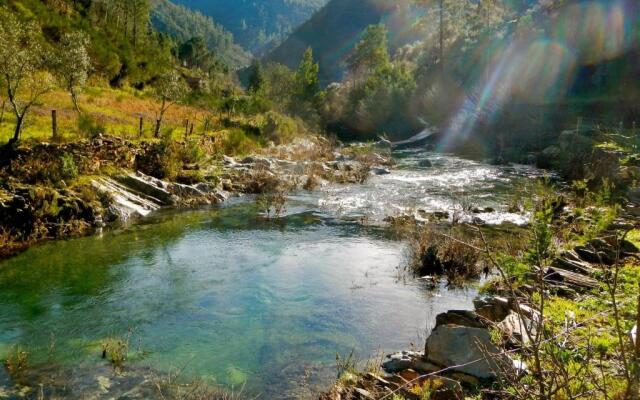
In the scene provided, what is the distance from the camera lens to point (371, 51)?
86.1m

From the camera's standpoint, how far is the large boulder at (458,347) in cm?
820

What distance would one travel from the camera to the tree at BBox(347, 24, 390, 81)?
8494cm

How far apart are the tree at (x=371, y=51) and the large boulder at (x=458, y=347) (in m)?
78.7

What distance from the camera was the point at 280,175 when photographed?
32.2m

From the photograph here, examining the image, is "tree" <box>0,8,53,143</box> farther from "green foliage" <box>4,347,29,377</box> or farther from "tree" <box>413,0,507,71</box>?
"tree" <box>413,0,507,71</box>

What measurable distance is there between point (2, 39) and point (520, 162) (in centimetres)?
3690

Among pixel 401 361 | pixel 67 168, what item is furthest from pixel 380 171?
pixel 401 361

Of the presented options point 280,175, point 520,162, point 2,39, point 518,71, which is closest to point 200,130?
point 280,175

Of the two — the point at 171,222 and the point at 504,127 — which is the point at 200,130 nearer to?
the point at 171,222

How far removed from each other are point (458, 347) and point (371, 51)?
83479mm

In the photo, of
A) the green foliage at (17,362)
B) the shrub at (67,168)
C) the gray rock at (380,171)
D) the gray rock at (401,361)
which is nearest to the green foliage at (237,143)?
the gray rock at (380,171)

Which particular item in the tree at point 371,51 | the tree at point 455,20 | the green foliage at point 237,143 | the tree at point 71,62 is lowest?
the green foliage at point 237,143

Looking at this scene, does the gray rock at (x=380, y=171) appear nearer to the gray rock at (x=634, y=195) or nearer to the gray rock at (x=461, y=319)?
the gray rock at (x=634, y=195)

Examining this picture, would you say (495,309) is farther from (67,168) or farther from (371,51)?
(371,51)
